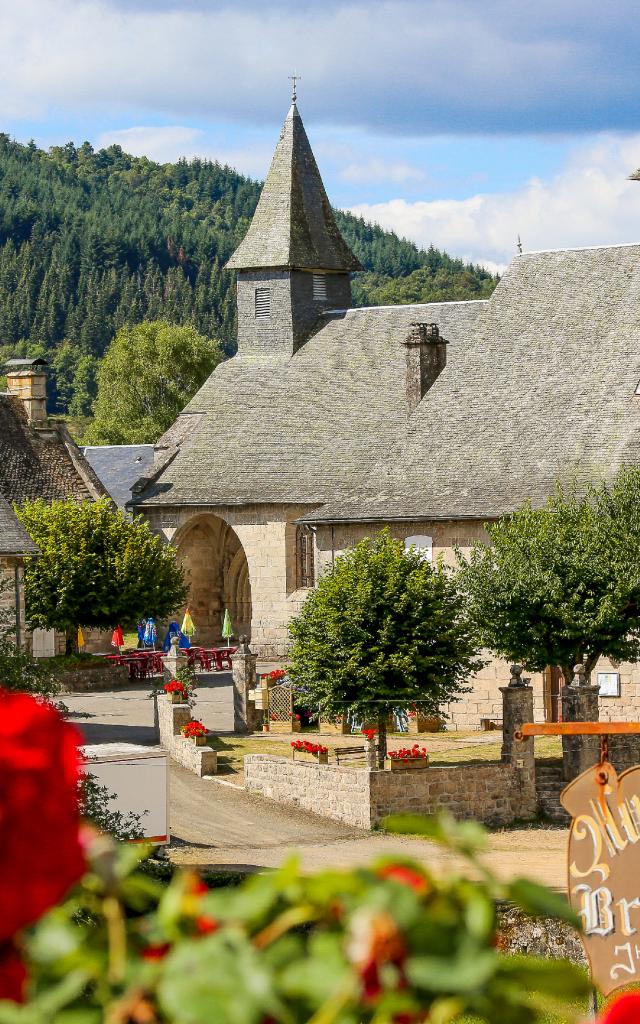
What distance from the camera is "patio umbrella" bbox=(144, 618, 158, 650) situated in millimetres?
46250

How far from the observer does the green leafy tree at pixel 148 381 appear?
256 feet

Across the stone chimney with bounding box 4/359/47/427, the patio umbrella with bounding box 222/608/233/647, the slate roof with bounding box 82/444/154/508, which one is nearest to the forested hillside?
the slate roof with bounding box 82/444/154/508

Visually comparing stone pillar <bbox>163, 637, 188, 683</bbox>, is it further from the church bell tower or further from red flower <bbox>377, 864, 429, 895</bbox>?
red flower <bbox>377, 864, 429, 895</bbox>

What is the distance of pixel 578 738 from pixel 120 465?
39.7 metres

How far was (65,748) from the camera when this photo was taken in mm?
2188

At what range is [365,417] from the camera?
45.9m

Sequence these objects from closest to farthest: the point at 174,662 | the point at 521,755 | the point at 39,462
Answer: the point at 521,755, the point at 174,662, the point at 39,462

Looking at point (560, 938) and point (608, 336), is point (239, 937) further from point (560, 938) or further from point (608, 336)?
point (608, 336)

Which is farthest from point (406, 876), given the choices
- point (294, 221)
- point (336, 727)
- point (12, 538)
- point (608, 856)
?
point (294, 221)

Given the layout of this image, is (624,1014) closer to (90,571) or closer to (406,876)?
(406,876)

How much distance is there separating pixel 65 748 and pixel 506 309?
124ft

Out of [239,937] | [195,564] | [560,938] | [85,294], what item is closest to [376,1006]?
[239,937]

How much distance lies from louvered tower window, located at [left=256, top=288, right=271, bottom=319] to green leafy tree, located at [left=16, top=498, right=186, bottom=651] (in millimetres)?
11555

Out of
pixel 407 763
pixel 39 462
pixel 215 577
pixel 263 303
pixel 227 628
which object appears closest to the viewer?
pixel 407 763
